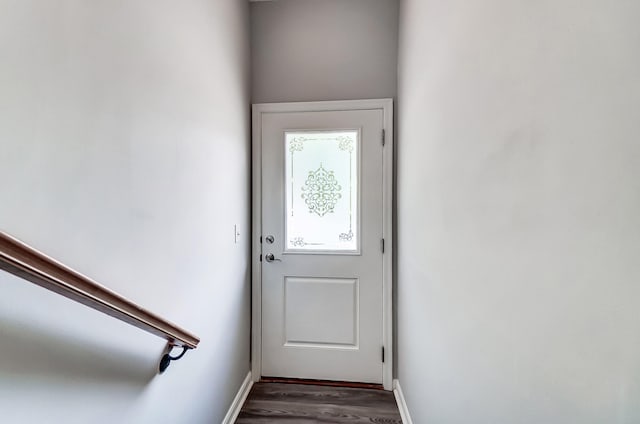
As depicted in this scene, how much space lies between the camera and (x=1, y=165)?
608mm

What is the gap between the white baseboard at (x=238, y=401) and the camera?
1.81 m

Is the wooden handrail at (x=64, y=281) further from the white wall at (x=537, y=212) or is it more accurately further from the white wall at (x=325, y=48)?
the white wall at (x=325, y=48)

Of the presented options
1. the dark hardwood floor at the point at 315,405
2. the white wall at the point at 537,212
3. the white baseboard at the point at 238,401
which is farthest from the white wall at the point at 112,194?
the white wall at the point at 537,212

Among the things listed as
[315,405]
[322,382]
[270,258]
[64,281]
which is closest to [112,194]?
[64,281]

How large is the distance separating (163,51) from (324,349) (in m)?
2.09

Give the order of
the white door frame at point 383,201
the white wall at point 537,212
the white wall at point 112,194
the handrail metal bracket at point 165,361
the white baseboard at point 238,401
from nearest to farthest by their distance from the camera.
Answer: the white wall at point 537,212 → the white wall at point 112,194 → the handrail metal bracket at point 165,361 → the white baseboard at point 238,401 → the white door frame at point 383,201

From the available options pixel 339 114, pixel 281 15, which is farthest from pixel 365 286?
pixel 281 15

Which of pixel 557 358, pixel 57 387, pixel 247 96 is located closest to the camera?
pixel 557 358

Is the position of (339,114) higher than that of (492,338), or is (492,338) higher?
(339,114)

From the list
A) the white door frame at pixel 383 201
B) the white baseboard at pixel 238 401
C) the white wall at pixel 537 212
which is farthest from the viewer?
the white door frame at pixel 383 201

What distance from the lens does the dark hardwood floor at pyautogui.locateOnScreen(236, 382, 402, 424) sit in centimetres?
187

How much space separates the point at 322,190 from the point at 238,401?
155cm

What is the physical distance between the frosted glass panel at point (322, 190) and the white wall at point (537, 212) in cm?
97

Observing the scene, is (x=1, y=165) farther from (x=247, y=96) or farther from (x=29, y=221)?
(x=247, y=96)
